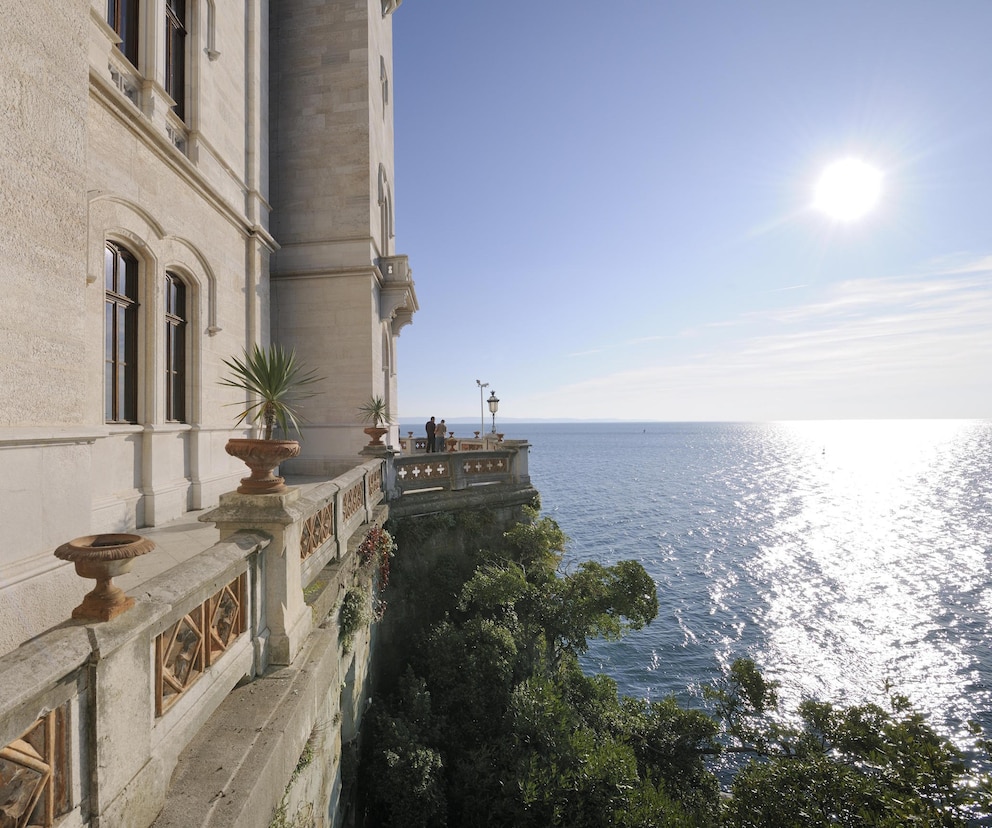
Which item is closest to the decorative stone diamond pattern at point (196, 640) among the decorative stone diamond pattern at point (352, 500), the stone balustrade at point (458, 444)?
the decorative stone diamond pattern at point (352, 500)

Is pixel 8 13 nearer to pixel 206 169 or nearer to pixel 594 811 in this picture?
pixel 206 169

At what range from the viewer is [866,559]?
33.6m

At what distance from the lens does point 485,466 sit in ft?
41.1

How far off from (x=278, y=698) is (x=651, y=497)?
180ft

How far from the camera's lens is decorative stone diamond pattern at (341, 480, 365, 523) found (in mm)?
7070

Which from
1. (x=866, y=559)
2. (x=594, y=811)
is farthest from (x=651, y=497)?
(x=594, y=811)

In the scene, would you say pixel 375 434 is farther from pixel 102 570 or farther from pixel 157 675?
pixel 102 570

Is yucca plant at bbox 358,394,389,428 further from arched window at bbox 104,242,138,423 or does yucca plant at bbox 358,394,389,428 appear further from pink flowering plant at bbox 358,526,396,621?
arched window at bbox 104,242,138,423

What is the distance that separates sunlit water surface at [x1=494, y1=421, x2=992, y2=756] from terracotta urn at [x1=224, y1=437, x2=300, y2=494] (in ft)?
58.0

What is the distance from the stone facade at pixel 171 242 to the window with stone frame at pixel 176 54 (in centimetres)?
4

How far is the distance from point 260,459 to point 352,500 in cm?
389

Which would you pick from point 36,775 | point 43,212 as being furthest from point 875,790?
point 43,212

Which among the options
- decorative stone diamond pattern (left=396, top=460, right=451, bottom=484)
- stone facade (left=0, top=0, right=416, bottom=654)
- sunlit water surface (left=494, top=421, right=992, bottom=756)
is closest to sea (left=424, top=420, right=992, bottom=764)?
sunlit water surface (left=494, top=421, right=992, bottom=756)

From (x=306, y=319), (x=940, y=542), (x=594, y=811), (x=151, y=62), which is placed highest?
(x=151, y=62)
